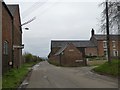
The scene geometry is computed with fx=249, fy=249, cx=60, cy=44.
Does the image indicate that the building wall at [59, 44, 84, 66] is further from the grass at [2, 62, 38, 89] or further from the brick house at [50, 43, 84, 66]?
the grass at [2, 62, 38, 89]

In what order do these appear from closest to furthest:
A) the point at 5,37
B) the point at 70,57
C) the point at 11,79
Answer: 1. the point at 11,79
2. the point at 5,37
3. the point at 70,57

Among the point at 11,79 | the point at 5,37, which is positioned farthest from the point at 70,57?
the point at 11,79

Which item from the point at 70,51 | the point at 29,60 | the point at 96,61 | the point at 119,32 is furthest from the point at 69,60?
the point at 119,32

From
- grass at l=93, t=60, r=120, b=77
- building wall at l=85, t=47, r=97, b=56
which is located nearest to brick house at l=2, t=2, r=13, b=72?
grass at l=93, t=60, r=120, b=77

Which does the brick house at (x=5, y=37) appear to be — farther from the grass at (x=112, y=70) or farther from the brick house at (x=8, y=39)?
the grass at (x=112, y=70)

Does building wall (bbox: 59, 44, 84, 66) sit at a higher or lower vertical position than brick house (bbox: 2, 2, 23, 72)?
lower

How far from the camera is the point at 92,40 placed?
94.8m

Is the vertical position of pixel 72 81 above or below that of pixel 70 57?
below

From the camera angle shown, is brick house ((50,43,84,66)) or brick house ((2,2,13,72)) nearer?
brick house ((2,2,13,72))

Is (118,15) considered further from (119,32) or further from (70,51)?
(70,51)

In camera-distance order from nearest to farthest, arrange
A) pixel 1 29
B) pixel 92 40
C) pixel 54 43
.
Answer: pixel 1 29, pixel 92 40, pixel 54 43

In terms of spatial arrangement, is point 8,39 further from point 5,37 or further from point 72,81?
point 72,81

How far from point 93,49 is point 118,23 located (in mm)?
64183

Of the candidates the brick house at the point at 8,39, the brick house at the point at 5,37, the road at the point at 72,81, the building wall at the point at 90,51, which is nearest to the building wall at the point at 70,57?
the brick house at the point at 8,39
